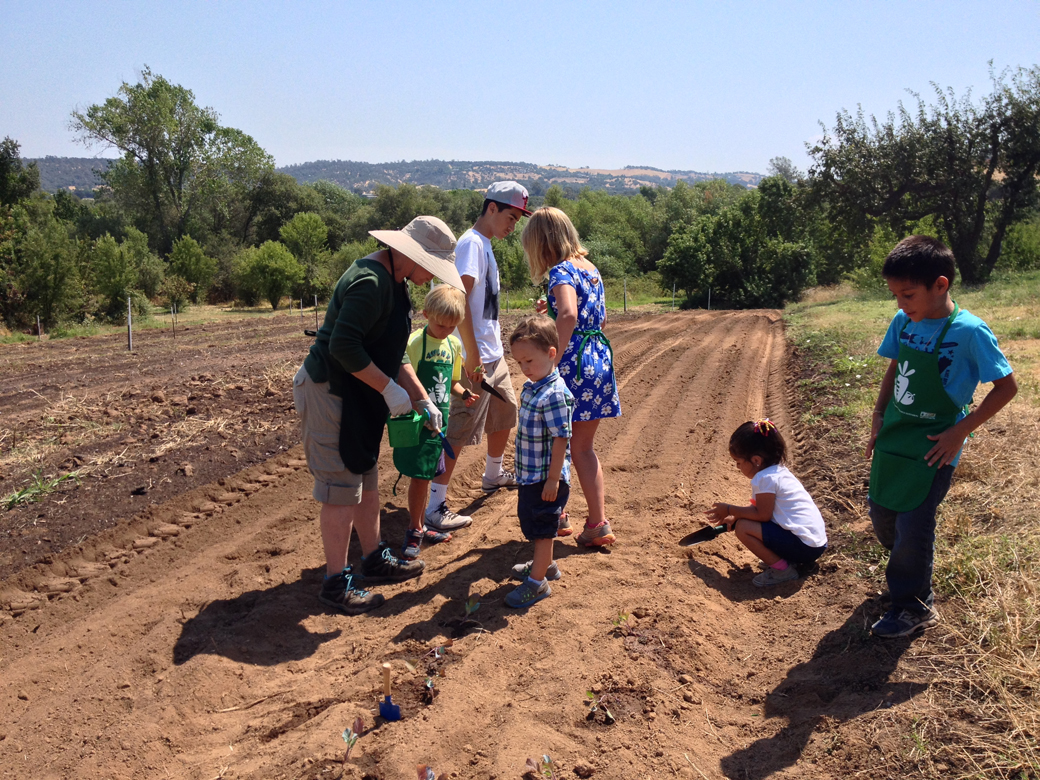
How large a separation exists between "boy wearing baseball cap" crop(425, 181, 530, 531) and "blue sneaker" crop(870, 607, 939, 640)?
2.47 metres

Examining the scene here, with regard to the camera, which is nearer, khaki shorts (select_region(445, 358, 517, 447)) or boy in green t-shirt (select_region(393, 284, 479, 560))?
boy in green t-shirt (select_region(393, 284, 479, 560))

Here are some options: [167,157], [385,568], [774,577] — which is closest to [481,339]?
[385,568]

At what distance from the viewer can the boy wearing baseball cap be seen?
453 centimetres

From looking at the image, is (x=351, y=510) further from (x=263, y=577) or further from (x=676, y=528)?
(x=676, y=528)

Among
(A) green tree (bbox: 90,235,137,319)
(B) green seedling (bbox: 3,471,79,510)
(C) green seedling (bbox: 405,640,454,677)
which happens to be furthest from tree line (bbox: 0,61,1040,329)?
(C) green seedling (bbox: 405,640,454,677)

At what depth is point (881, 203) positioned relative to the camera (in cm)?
2834

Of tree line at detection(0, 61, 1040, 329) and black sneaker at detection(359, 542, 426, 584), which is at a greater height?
tree line at detection(0, 61, 1040, 329)

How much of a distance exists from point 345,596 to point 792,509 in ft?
8.41

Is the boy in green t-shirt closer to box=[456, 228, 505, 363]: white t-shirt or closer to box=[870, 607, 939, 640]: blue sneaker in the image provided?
box=[456, 228, 505, 363]: white t-shirt

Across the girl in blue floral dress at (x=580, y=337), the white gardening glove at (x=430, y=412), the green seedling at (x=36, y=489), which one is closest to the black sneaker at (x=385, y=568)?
the white gardening glove at (x=430, y=412)

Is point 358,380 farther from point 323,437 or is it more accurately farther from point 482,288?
point 482,288

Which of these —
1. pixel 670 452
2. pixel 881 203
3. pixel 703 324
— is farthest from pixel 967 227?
pixel 670 452

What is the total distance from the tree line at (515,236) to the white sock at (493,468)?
22.5 meters

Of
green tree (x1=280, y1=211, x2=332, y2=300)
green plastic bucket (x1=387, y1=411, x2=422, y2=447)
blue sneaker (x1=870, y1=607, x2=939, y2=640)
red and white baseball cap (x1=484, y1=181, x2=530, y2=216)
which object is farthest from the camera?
green tree (x1=280, y1=211, x2=332, y2=300)
